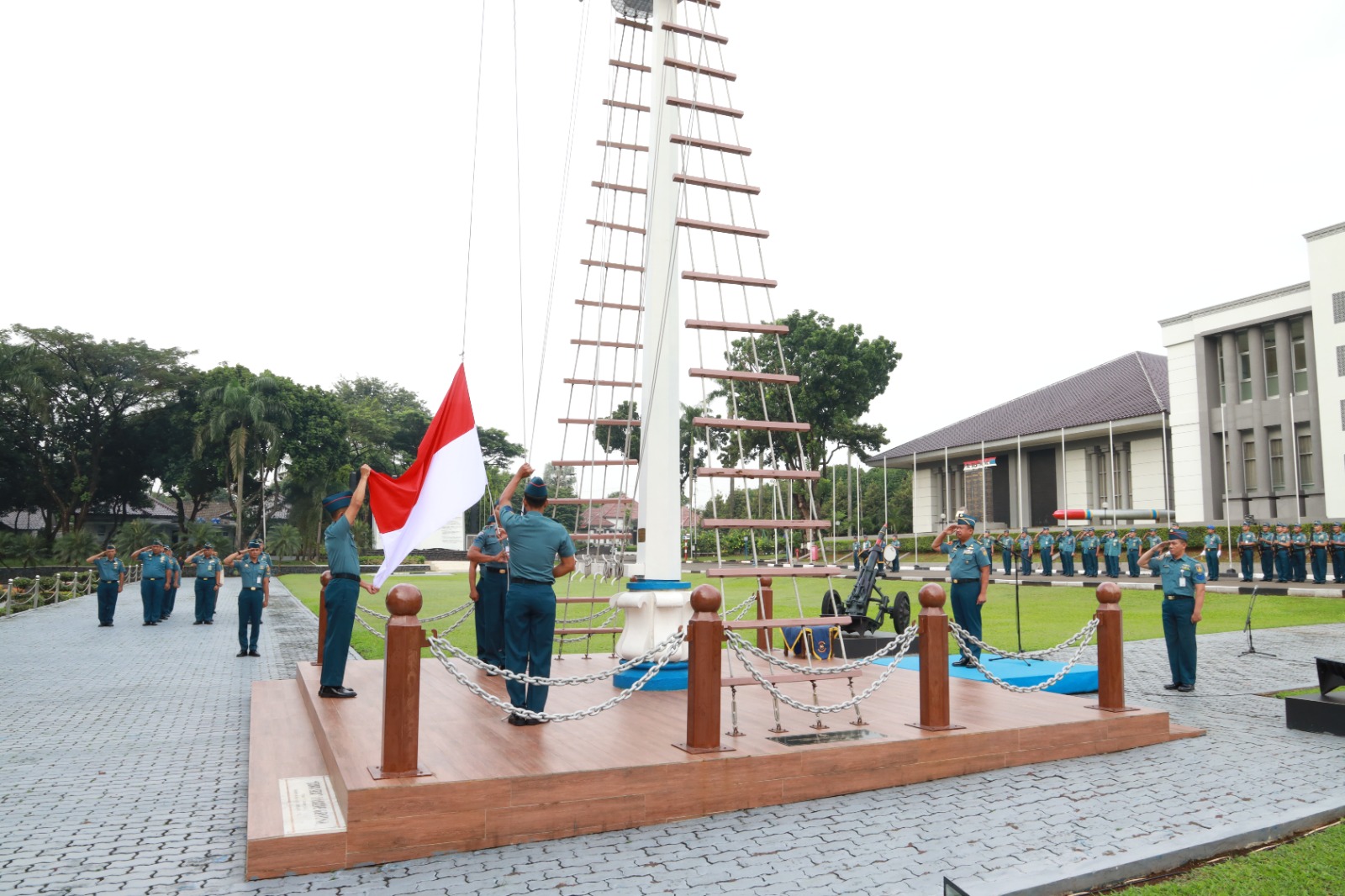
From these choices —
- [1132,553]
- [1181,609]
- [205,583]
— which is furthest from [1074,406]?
[205,583]

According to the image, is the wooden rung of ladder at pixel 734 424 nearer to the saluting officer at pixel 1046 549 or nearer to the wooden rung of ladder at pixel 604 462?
the wooden rung of ladder at pixel 604 462

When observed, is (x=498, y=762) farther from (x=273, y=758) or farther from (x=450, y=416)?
(x=450, y=416)

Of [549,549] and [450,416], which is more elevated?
[450,416]

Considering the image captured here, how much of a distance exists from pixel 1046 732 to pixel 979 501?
3958 cm

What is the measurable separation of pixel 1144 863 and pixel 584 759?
3.14m

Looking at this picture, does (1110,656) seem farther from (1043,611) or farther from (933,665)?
(1043,611)

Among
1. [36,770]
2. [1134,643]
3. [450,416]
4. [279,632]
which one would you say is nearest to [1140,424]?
[1134,643]

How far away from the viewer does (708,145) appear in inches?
340

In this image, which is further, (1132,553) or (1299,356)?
(1299,356)

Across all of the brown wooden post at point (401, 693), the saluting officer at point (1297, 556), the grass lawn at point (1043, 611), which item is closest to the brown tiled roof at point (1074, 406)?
the saluting officer at point (1297, 556)

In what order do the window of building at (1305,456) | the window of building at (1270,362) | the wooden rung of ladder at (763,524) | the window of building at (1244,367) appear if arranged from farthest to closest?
1. the window of building at (1244,367)
2. the window of building at (1270,362)
3. the window of building at (1305,456)
4. the wooden rung of ladder at (763,524)

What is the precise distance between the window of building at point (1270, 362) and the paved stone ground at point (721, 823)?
2948cm

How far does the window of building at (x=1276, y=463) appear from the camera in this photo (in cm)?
3262

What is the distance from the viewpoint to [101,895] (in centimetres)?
410
